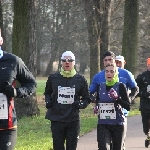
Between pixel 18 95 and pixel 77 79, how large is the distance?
7.11 feet

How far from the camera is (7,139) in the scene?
17.7 feet

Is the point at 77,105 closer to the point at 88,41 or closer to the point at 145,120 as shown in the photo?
the point at 145,120

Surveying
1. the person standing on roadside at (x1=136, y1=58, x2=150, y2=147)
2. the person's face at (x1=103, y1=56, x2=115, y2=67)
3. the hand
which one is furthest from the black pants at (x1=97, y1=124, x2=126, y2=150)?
the person standing on roadside at (x1=136, y1=58, x2=150, y2=147)

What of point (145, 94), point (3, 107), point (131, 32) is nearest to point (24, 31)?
point (145, 94)

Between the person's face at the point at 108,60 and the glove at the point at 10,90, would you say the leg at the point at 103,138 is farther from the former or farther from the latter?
the glove at the point at 10,90

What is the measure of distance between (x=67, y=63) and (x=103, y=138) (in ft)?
4.05

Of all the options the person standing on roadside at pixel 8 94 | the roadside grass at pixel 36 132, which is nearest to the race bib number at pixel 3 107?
the person standing on roadside at pixel 8 94

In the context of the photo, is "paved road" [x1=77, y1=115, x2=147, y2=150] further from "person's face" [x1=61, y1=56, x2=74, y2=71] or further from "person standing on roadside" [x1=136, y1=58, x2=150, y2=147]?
"person's face" [x1=61, y1=56, x2=74, y2=71]

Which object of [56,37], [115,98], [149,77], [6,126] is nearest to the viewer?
[6,126]

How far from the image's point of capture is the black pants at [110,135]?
7250mm

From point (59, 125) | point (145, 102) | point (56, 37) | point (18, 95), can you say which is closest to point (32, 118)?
point (145, 102)

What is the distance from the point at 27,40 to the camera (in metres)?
15.7

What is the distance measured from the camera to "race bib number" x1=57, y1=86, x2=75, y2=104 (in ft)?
24.4

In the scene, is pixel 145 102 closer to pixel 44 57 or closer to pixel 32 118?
pixel 32 118
